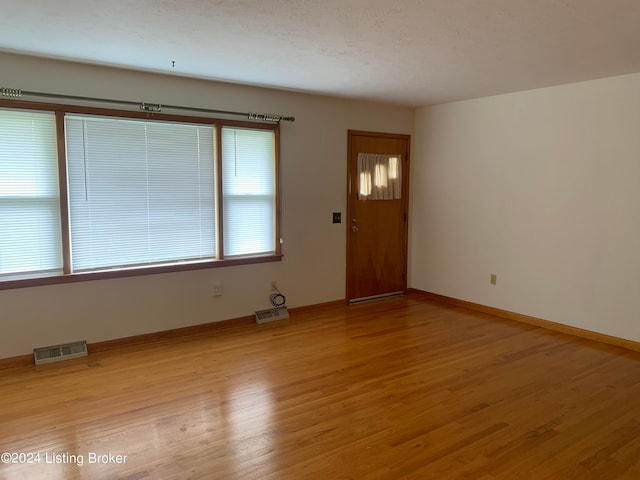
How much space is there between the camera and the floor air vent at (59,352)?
355 cm

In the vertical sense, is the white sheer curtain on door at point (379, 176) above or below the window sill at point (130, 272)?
above

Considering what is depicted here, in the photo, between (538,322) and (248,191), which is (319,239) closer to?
(248,191)

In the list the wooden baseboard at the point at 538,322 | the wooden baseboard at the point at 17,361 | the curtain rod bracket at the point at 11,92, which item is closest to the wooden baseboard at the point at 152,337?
the wooden baseboard at the point at 17,361

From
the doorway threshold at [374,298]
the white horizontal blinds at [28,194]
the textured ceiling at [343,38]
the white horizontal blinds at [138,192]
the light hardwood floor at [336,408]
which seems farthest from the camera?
the doorway threshold at [374,298]

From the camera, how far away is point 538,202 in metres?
4.55

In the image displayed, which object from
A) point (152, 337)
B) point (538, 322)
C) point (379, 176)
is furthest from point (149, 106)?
point (538, 322)

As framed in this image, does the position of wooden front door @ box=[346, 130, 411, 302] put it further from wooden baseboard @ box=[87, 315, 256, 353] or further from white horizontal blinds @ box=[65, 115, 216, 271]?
white horizontal blinds @ box=[65, 115, 216, 271]

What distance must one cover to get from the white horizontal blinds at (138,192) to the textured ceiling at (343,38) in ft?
1.86

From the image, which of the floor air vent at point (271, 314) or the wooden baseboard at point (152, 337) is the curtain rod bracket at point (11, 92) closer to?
the wooden baseboard at point (152, 337)

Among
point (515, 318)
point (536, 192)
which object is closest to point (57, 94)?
point (536, 192)

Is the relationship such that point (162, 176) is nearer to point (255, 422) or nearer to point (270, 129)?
point (270, 129)

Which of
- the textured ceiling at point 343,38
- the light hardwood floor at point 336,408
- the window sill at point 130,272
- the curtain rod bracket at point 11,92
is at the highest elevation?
the textured ceiling at point 343,38

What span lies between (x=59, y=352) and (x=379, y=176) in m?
3.84

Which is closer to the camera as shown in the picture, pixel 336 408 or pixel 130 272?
pixel 336 408
